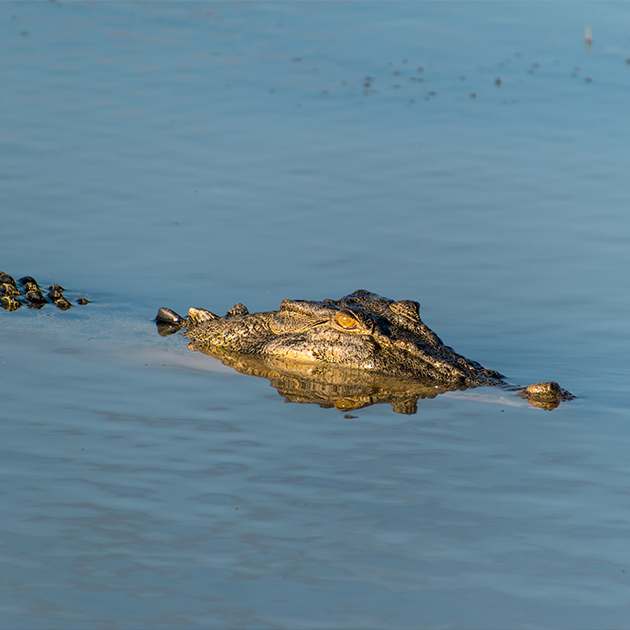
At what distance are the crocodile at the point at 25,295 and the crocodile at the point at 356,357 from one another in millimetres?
1919

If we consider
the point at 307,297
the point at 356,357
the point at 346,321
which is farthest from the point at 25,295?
the point at 356,357

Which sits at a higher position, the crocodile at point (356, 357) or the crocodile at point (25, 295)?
the crocodile at point (25, 295)

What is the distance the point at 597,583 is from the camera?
5.04 meters

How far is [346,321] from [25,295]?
12.0 ft

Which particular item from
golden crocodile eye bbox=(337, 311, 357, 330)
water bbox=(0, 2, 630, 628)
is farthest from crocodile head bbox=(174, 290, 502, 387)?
water bbox=(0, 2, 630, 628)

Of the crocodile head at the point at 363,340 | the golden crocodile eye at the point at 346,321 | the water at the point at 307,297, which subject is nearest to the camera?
the water at the point at 307,297

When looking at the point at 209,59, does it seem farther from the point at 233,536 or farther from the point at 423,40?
the point at 233,536

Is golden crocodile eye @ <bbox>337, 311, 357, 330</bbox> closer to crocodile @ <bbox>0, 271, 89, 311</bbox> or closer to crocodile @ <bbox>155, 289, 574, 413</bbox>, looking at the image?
crocodile @ <bbox>155, 289, 574, 413</bbox>

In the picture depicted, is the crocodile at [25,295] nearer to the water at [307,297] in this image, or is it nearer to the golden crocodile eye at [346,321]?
the water at [307,297]

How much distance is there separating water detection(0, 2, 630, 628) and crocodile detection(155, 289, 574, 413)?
9.7 inches

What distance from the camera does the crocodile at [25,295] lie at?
31.7 feet

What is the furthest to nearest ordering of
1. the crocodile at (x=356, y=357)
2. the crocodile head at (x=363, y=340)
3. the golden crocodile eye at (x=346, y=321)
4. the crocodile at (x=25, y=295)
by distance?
the crocodile at (x=25, y=295) → the golden crocodile eye at (x=346, y=321) → the crocodile head at (x=363, y=340) → the crocodile at (x=356, y=357)

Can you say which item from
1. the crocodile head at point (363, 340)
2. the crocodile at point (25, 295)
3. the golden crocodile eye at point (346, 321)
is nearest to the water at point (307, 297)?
the crocodile at point (25, 295)

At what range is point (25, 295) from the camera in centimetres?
977
